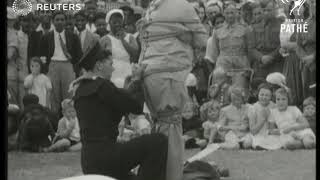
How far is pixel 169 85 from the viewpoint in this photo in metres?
3.95

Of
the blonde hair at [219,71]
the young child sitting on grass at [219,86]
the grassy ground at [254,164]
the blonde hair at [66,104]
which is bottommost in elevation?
the grassy ground at [254,164]

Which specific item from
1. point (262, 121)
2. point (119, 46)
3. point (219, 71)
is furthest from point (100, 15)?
point (262, 121)

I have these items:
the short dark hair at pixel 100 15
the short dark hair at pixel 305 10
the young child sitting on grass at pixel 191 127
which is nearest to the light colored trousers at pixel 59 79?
the short dark hair at pixel 100 15

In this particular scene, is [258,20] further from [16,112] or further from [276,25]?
[16,112]

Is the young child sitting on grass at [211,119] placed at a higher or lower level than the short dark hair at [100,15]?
lower

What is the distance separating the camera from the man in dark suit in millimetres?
4023

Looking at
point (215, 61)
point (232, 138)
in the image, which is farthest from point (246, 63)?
point (232, 138)

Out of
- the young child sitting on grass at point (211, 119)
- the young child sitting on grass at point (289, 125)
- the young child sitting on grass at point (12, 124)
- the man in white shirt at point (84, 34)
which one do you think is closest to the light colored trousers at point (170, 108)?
the young child sitting on grass at point (211, 119)

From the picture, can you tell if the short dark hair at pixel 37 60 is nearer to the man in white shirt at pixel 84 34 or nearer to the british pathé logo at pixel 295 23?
the man in white shirt at pixel 84 34

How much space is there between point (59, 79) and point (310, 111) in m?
1.65

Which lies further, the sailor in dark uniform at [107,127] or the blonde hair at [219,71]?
the blonde hair at [219,71]

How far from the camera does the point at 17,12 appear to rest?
4043 mm

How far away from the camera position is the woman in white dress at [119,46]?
3.98 meters

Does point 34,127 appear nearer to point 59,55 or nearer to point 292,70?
point 59,55
